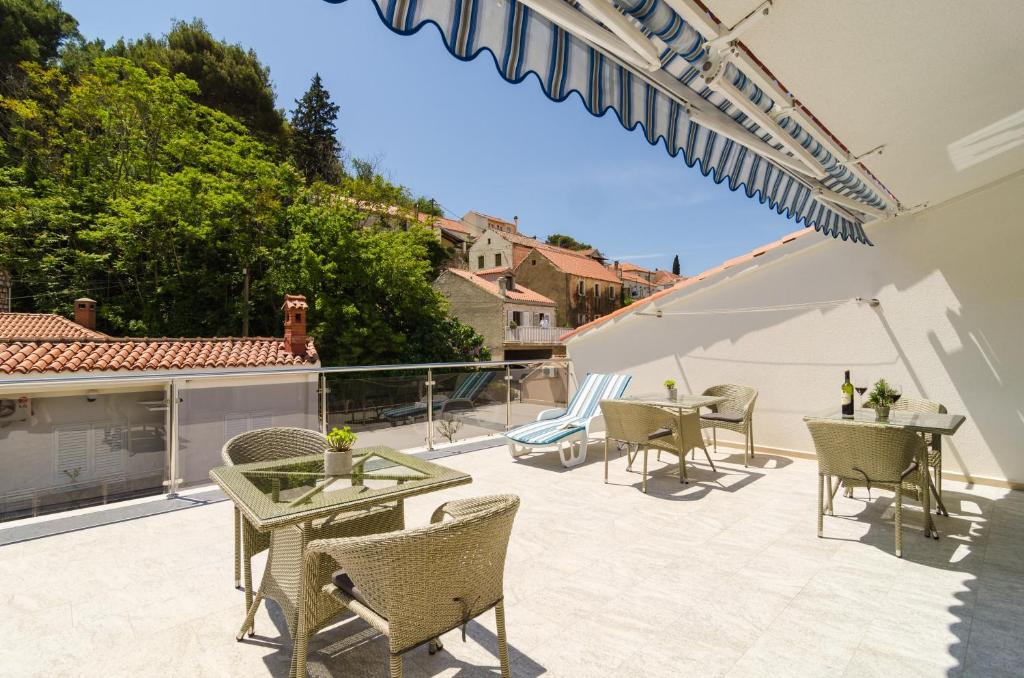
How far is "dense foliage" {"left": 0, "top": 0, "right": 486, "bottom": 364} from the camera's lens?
19516 millimetres

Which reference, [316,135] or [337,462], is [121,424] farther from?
[316,135]

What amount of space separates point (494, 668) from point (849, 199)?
4.73 meters

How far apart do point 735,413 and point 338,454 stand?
17.9ft

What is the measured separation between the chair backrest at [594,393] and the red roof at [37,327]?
1661 cm

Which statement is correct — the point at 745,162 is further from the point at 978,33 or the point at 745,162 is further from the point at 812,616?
the point at 812,616

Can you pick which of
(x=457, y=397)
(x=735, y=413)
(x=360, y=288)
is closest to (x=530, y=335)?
(x=360, y=288)

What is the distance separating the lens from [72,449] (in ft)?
14.6

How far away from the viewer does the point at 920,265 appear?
19.0 ft

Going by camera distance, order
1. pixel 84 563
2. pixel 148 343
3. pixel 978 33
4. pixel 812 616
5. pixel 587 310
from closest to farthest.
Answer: pixel 978 33 → pixel 812 616 → pixel 84 563 → pixel 148 343 → pixel 587 310

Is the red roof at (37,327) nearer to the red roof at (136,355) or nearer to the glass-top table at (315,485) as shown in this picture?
the red roof at (136,355)

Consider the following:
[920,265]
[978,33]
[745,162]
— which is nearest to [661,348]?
[920,265]

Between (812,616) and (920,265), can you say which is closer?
(812,616)

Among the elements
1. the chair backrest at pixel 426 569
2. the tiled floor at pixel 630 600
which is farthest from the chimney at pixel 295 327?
the chair backrest at pixel 426 569

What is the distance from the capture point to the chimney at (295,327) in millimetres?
14789
